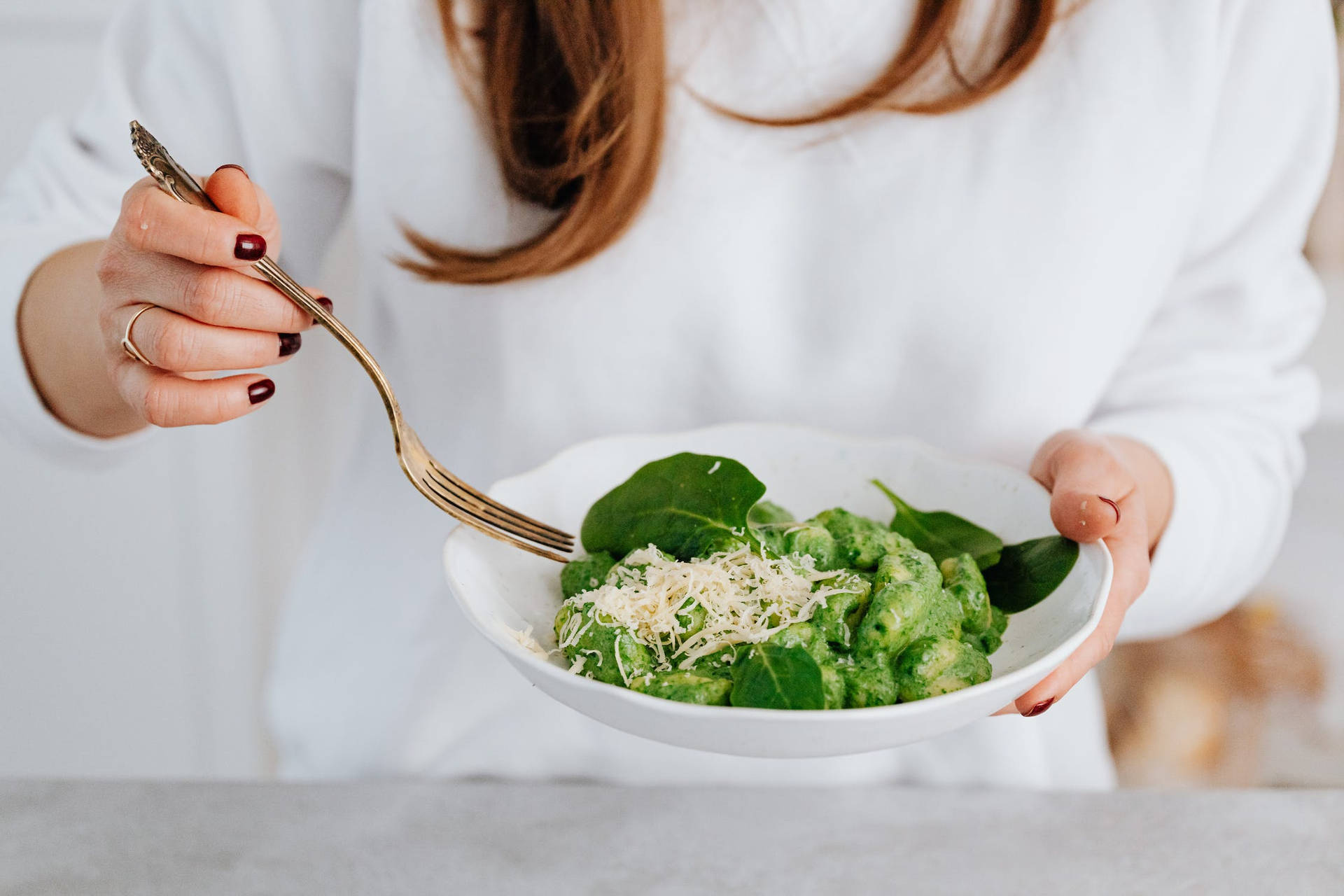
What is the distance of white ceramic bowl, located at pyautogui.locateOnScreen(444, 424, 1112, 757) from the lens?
19.2 inches

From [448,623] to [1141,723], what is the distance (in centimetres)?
144

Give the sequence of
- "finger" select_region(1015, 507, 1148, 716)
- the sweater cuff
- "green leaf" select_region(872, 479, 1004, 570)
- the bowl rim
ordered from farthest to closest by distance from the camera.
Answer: the sweater cuff → "green leaf" select_region(872, 479, 1004, 570) → "finger" select_region(1015, 507, 1148, 716) → the bowl rim

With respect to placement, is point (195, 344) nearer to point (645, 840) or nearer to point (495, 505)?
point (495, 505)

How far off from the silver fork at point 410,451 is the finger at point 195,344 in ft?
0.12

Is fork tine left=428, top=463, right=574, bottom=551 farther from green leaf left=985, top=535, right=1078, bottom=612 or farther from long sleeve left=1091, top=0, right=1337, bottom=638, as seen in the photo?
long sleeve left=1091, top=0, right=1337, bottom=638

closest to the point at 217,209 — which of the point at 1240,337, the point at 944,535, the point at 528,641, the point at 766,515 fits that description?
the point at 528,641

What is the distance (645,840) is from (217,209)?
616 mm

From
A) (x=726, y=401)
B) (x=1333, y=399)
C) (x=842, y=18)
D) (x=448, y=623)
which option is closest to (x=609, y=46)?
(x=842, y=18)

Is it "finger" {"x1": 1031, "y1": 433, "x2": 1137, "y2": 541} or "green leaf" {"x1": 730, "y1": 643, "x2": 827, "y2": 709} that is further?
"finger" {"x1": 1031, "y1": 433, "x2": 1137, "y2": 541}

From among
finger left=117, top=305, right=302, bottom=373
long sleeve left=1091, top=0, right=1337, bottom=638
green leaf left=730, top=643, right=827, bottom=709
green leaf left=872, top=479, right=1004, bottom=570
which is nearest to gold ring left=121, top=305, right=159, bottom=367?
finger left=117, top=305, right=302, bottom=373

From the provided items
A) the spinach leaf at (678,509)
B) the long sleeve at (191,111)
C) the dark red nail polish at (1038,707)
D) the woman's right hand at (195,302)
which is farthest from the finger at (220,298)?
the dark red nail polish at (1038,707)

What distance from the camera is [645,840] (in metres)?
0.88

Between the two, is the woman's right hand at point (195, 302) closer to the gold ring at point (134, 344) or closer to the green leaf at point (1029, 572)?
the gold ring at point (134, 344)

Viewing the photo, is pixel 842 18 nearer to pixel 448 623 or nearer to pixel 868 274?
pixel 868 274
